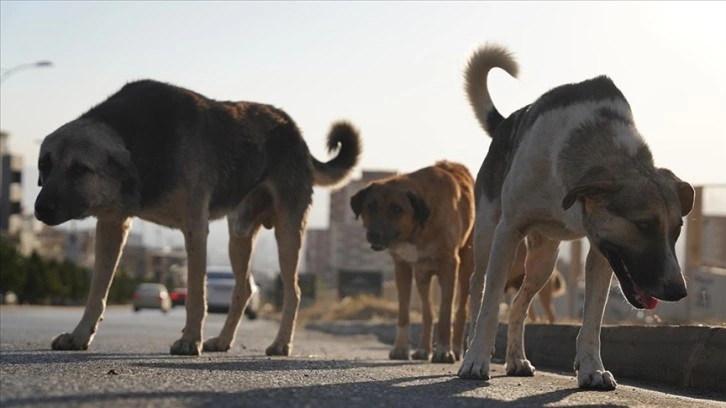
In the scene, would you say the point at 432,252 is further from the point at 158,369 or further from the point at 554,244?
the point at 158,369

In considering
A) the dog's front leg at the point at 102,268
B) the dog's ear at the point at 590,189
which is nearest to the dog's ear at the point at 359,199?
the dog's front leg at the point at 102,268

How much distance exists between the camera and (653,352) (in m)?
10.7

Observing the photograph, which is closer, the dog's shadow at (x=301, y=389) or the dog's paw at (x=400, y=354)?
the dog's shadow at (x=301, y=389)

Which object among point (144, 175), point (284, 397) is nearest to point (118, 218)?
point (144, 175)

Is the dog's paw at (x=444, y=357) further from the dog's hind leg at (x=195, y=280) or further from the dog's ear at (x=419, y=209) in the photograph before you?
the dog's hind leg at (x=195, y=280)

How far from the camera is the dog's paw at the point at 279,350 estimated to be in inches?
498

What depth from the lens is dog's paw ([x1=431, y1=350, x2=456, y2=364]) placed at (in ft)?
42.3

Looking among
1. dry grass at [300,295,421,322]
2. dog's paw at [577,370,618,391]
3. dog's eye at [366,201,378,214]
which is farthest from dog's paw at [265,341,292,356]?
dry grass at [300,295,421,322]

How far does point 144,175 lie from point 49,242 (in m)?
185

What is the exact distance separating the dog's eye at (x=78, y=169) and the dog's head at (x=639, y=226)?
4.54 meters

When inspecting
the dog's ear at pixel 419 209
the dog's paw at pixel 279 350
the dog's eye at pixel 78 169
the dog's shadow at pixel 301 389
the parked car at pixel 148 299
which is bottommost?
the dog's shadow at pixel 301 389

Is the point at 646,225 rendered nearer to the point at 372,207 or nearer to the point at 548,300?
the point at 372,207

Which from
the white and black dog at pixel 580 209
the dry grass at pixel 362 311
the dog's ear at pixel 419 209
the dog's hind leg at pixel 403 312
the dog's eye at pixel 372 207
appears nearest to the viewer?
the white and black dog at pixel 580 209

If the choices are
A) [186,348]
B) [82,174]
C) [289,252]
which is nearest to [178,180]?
[82,174]
